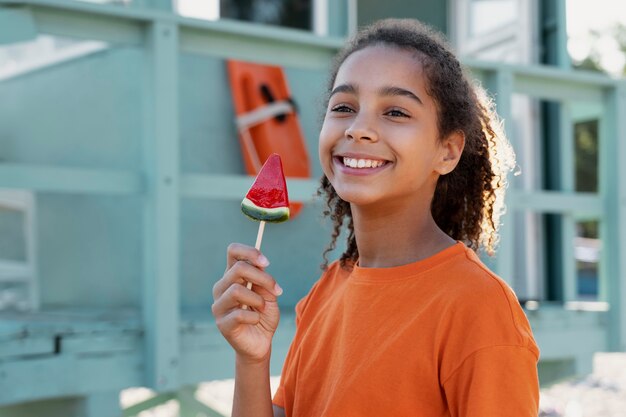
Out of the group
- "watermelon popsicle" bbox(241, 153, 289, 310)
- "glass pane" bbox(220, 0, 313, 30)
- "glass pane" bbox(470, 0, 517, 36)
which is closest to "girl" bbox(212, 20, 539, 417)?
"watermelon popsicle" bbox(241, 153, 289, 310)

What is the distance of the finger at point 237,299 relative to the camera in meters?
1.64

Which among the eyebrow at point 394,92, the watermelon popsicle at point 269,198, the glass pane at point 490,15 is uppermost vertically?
the glass pane at point 490,15

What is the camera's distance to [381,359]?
5.14ft

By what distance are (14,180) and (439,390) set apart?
195 centimetres

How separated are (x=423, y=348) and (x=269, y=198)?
524mm

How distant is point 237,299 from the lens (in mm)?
1651

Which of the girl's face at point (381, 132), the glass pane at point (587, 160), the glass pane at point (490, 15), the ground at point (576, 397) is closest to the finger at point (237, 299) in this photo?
the girl's face at point (381, 132)

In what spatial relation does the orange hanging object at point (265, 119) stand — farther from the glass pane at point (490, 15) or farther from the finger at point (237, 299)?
the finger at point (237, 299)

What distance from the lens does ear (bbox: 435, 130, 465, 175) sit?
1.86 meters

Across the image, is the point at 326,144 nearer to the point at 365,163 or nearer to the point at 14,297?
the point at 365,163

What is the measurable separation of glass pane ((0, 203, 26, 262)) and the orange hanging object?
174 centimetres

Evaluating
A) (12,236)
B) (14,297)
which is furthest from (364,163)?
(12,236)

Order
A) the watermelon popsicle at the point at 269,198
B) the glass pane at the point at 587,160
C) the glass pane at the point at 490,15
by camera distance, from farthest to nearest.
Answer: the glass pane at the point at 587,160 < the glass pane at the point at 490,15 < the watermelon popsicle at the point at 269,198

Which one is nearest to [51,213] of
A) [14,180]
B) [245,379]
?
[14,180]
